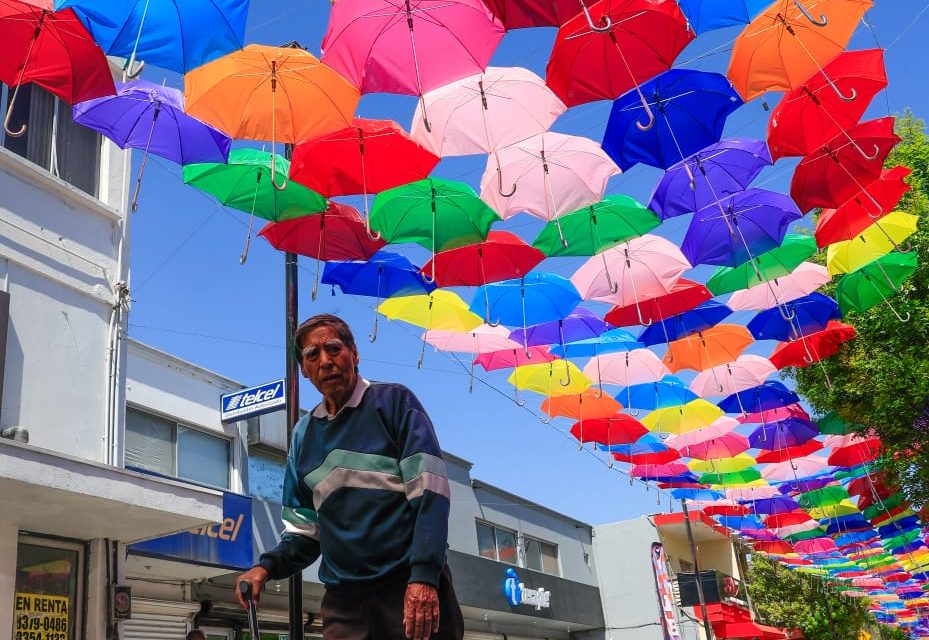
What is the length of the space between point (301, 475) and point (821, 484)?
74.8 feet

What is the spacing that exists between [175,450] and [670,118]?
9616 mm

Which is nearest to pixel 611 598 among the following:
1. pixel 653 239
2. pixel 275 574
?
pixel 653 239

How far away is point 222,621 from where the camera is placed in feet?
48.4

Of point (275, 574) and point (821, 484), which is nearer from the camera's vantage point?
point (275, 574)

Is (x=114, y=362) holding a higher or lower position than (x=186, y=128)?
lower

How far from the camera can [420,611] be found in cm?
280

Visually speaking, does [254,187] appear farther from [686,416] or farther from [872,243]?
[686,416]

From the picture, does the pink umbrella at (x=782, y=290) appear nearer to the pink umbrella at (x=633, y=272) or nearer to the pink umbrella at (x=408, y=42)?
the pink umbrella at (x=633, y=272)

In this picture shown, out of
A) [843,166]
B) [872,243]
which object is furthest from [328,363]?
[872,243]

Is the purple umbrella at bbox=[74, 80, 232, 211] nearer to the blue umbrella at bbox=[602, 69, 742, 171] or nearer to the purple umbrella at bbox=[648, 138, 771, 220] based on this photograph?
the blue umbrella at bbox=[602, 69, 742, 171]

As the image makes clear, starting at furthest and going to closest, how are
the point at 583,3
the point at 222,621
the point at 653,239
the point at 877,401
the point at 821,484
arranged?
the point at 821,484
the point at 222,621
the point at 877,401
the point at 653,239
the point at 583,3

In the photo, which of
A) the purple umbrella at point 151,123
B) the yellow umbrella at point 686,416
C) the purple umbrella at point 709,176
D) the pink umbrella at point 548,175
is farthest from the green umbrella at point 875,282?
the purple umbrella at point 151,123

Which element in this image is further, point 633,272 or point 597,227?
point 633,272

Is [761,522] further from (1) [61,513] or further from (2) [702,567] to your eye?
(1) [61,513]
